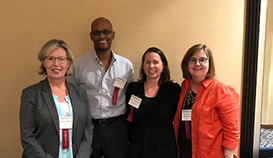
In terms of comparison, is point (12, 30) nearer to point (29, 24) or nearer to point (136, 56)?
point (29, 24)

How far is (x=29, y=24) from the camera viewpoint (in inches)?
86.9

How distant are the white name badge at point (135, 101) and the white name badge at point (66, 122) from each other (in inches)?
22.9

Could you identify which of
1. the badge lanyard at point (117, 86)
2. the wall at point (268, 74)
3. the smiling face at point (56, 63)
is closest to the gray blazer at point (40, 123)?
the smiling face at point (56, 63)

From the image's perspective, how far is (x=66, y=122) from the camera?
162cm

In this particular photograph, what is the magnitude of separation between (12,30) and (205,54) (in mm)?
1946

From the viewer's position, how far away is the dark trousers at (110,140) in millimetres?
1971

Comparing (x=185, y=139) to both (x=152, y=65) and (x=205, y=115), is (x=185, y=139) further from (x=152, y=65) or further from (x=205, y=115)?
(x=152, y=65)

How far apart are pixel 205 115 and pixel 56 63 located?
1280 millimetres

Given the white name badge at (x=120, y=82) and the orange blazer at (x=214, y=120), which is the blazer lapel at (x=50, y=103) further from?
the orange blazer at (x=214, y=120)

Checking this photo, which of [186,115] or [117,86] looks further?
[117,86]

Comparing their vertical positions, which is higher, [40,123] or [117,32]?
[117,32]

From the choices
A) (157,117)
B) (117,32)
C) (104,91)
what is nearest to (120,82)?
(104,91)

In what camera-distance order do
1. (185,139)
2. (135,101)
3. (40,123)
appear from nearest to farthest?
(40,123)
(185,139)
(135,101)

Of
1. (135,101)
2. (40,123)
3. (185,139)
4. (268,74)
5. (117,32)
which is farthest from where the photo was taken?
(268,74)
